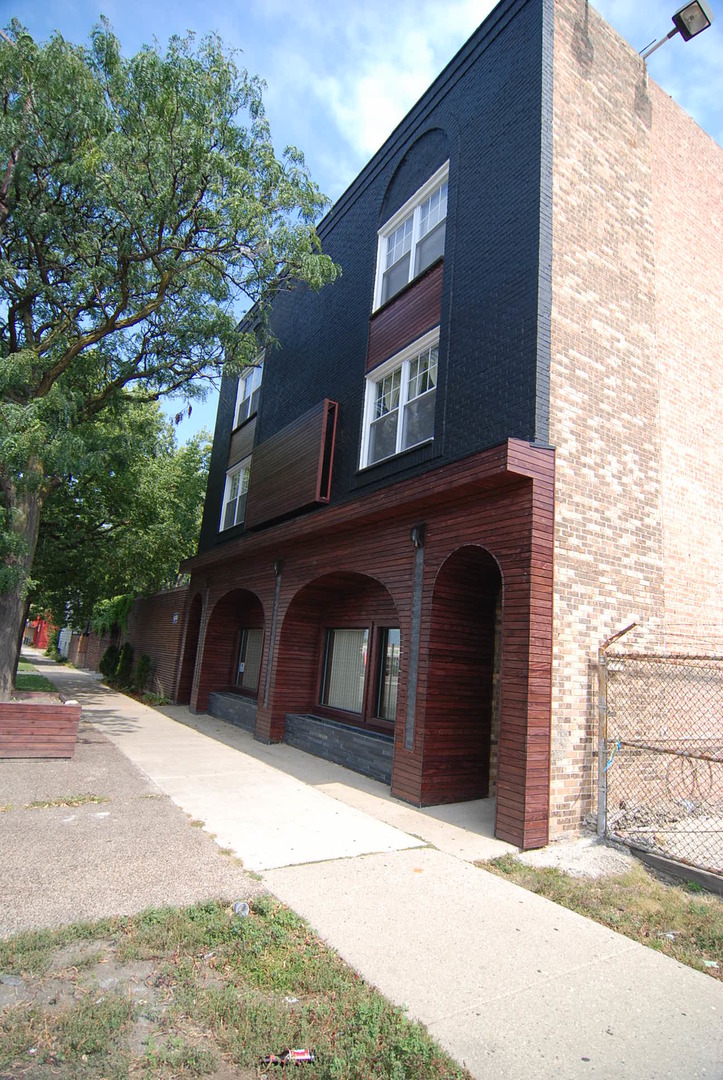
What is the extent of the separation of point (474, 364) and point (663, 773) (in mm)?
5325

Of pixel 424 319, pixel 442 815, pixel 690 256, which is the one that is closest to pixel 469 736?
pixel 442 815

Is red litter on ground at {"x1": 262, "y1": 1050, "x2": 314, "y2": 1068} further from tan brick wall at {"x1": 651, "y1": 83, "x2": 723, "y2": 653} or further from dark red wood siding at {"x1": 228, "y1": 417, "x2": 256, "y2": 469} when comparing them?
dark red wood siding at {"x1": 228, "y1": 417, "x2": 256, "y2": 469}

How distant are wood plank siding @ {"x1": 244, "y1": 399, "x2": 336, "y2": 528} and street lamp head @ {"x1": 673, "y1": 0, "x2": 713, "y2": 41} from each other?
24.3ft

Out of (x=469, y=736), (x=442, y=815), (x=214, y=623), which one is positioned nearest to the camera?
(x=442, y=815)

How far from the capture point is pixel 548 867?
507cm

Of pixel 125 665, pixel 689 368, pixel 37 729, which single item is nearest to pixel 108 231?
pixel 37 729

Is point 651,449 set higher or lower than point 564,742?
higher

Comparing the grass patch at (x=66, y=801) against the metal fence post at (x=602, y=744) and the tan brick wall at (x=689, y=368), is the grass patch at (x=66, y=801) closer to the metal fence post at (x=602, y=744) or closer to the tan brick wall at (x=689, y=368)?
the metal fence post at (x=602, y=744)

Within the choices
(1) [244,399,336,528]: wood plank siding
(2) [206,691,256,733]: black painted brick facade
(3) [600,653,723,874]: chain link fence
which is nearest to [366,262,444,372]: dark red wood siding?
(1) [244,399,336,528]: wood plank siding

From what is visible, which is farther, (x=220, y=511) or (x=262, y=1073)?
(x=220, y=511)

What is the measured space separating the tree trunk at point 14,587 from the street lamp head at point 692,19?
12.0 metres

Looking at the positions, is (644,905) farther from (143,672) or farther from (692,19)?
(143,672)

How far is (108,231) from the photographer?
9.98 m

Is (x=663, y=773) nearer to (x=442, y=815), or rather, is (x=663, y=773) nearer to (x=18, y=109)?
(x=442, y=815)
